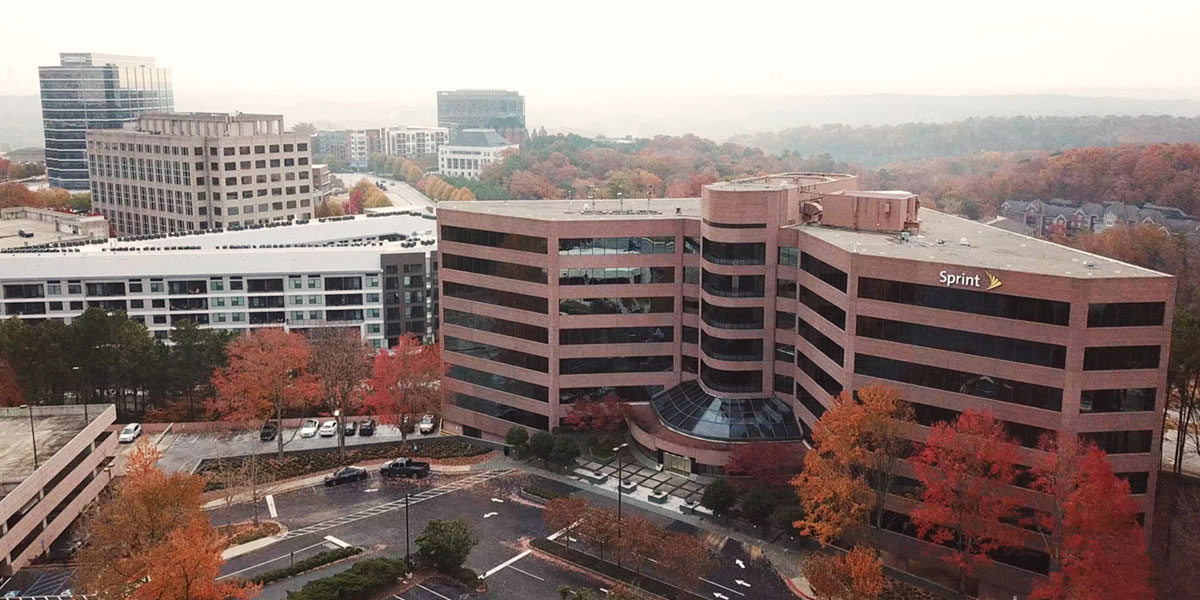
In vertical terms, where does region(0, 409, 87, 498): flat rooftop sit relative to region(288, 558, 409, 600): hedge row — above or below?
above

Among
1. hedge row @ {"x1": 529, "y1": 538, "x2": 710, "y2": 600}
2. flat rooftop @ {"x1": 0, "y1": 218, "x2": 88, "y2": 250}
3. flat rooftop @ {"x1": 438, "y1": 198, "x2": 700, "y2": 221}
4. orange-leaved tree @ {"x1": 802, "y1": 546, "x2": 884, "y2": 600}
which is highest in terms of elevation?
flat rooftop @ {"x1": 438, "y1": 198, "x2": 700, "y2": 221}

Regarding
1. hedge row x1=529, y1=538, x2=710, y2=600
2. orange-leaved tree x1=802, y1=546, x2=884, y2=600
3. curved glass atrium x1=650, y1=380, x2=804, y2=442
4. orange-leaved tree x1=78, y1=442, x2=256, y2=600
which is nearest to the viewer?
orange-leaved tree x1=78, y1=442, x2=256, y2=600

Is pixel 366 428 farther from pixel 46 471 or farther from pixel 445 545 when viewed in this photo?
pixel 445 545

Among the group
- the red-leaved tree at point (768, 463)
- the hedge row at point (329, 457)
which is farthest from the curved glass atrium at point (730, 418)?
the hedge row at point (329, 457)

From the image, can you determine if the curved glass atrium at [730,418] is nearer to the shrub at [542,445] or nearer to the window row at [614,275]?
the shrub at [542,445]

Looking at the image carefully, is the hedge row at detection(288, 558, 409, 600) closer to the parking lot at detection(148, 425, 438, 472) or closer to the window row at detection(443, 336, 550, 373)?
the window row at detection(443, 336, 550, 373)

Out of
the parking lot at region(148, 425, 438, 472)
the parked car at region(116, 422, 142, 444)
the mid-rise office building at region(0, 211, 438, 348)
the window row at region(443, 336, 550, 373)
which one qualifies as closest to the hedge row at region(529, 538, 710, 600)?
the window row at region(443, 336, 550, 373)

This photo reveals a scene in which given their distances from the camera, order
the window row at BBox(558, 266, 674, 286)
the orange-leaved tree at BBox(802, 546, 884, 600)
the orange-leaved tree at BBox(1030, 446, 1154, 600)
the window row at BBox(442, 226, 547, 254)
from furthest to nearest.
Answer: the window row at BBox(442, 226, 547, 254) → the window row at BBox(558, 266, 674, 286) → the orange-leaved tree at BBox(802, 546, 884, 600) → the orange-leaved tree at BBox(1030, 446, 1154, 600)

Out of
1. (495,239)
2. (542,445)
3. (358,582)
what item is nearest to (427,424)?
(542,445)
